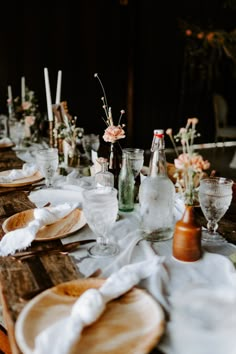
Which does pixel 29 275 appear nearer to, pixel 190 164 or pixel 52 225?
pixel 52 225

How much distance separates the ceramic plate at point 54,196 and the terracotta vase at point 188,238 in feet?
2.04

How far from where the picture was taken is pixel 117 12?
5016mm

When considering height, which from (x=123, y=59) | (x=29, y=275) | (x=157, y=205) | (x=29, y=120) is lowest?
(x=29, y=275)

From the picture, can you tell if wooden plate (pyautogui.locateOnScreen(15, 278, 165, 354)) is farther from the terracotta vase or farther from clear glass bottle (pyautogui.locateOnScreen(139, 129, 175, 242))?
clear glass bottle (pyautogui.locateOnScreen(139, 129, 175, 242))

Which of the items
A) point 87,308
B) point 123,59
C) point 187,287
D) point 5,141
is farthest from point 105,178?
point 123,59

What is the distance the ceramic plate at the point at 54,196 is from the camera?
5.19 feet

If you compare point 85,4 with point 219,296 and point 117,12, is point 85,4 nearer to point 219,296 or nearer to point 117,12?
point 117,12

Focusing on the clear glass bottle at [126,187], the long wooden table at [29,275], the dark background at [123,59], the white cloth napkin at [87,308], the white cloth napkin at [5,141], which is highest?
the dark background at [123,59]

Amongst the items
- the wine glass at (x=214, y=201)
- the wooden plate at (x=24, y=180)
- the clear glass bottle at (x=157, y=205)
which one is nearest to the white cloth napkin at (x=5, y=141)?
the wooden plate at (x=24, y=180)

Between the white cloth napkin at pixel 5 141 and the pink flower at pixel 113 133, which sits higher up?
the pink flower at pixel 113 133

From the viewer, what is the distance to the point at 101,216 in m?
1.11

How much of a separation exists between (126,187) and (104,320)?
0.72 meters

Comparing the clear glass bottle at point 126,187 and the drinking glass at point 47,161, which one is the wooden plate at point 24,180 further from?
the clear glass bottle at point 126,187

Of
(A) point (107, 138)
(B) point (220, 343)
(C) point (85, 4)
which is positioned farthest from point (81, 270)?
(C) point (85, 4)
